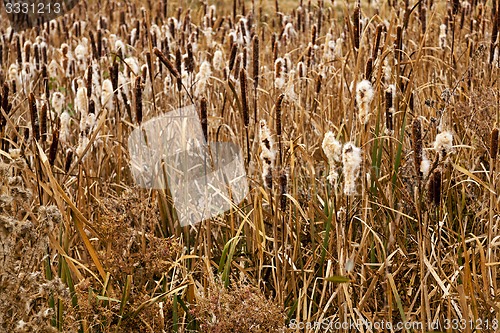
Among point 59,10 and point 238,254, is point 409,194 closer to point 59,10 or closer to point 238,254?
point 238,254

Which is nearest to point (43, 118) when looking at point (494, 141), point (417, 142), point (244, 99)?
point (244, 99)

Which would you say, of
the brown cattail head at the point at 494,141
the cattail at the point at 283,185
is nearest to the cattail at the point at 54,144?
the cattail at the point at 283,185

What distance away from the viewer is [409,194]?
2273 mm

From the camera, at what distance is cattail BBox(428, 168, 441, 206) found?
1633 mm

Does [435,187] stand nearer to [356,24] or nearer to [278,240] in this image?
[356,24]

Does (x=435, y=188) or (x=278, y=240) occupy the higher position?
(x=435, y=188)

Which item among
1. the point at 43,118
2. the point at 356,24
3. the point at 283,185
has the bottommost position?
the point at 283,185

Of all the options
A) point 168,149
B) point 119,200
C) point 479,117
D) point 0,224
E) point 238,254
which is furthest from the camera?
point 168,149

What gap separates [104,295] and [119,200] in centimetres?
32

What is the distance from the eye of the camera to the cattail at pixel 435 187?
1633 mm

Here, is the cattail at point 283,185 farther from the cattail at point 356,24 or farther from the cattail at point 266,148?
the cattail at point 356,24

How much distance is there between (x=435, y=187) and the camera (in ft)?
5.45

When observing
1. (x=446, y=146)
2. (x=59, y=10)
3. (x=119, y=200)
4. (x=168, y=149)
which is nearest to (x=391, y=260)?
(x=446, y=146)

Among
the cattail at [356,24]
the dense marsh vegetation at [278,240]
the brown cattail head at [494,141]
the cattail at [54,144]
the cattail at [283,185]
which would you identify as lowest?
the dense marsh vegetation at [278,240]
